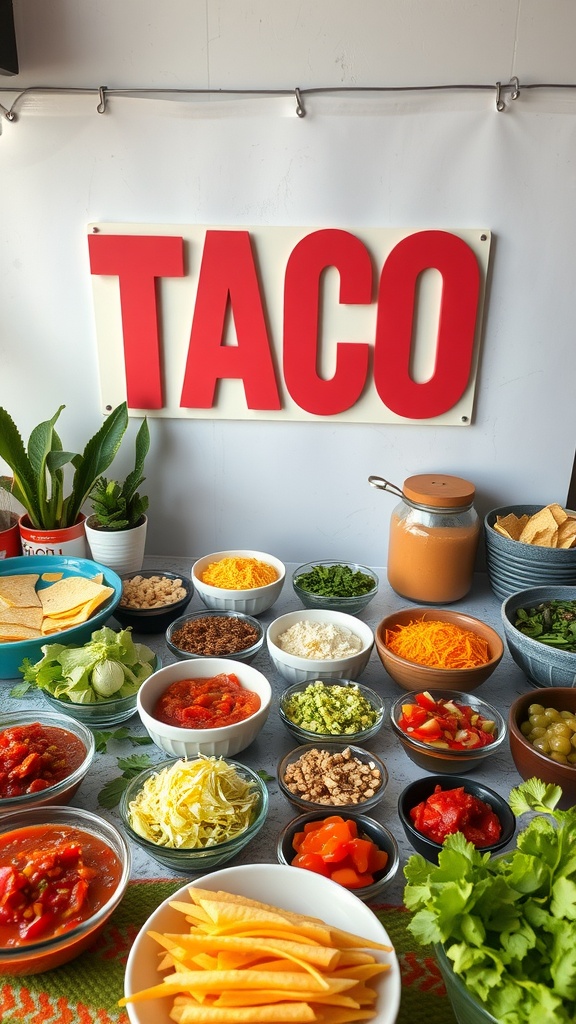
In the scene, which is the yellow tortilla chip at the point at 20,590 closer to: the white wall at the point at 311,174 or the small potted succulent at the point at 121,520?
the small potted succulent at the point at 121,520

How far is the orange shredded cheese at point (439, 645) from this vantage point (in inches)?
63.2

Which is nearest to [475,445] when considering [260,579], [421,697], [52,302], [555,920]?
[260,579]

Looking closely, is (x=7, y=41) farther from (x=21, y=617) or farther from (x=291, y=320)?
(x=21, y=617)

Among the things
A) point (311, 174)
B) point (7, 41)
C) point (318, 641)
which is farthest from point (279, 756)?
point (7, 41)

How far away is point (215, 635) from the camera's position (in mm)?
1740

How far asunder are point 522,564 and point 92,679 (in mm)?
1204

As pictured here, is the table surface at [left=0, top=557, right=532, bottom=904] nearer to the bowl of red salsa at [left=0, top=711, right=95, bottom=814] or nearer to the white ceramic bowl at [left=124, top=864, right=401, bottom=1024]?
the bowl of red salsa at [left=0, top=711, right=95, bottom=814]

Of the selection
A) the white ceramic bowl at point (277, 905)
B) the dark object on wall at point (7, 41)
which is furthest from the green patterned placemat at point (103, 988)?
the dark object on wall at point (7, 41)

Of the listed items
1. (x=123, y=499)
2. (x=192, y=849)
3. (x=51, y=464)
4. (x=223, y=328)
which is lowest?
(x=192, y=849)

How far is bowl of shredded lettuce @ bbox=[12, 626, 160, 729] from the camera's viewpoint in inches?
58.0

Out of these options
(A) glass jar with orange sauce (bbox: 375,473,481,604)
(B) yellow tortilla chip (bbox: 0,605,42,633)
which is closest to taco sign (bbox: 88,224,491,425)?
(A) glass jar with orange sauce (bbox: 375,473,481,604)

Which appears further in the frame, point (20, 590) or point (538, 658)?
point (20, 590)

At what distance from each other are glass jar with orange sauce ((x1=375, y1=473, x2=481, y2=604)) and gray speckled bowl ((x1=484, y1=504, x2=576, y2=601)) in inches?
2.5

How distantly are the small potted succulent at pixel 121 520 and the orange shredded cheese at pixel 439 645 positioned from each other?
0.82m
